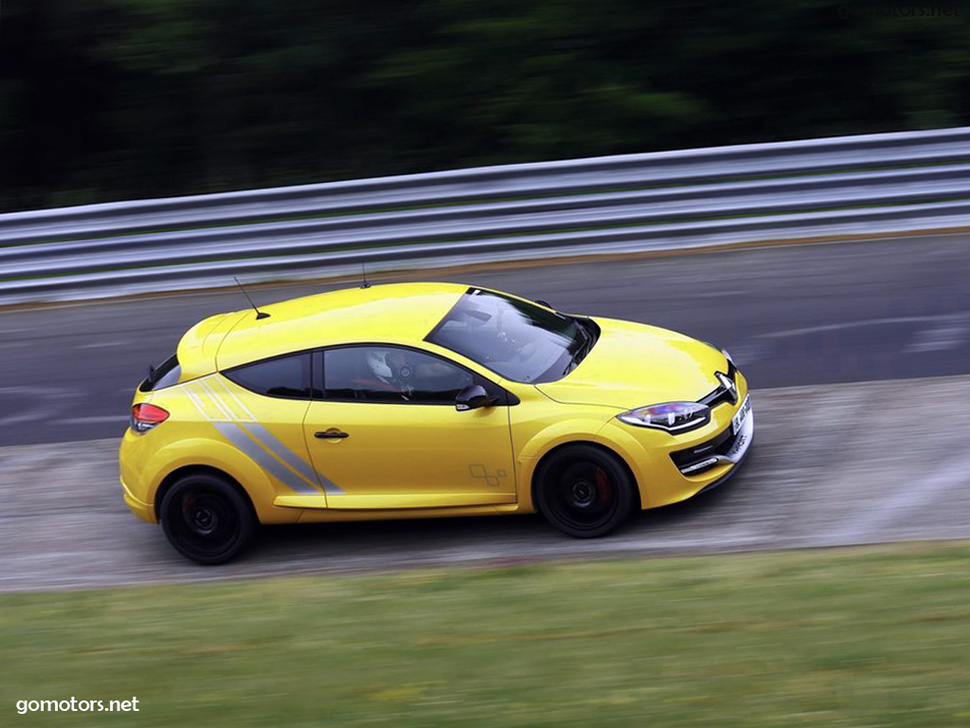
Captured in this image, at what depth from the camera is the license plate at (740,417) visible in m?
8.45

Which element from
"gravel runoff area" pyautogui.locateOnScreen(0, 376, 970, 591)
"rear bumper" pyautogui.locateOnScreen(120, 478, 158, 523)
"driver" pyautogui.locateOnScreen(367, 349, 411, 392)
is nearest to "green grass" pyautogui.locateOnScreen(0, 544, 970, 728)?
"gravel runoff area" pyautogui.locateOnScreen(0, 376, 970, 591)

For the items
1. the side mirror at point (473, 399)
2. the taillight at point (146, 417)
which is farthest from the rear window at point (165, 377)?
the side mirror at point (473, 399)

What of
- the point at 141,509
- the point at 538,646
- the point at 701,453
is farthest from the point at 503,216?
the point at 538,646

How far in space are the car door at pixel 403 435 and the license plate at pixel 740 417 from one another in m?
1.50

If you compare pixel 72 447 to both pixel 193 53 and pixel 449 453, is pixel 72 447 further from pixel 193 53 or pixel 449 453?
pixel 193 53

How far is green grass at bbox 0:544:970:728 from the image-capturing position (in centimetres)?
538

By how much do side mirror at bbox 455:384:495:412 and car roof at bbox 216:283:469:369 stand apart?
1.74 feet

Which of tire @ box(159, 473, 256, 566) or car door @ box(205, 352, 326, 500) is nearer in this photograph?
car door @ box(205, 352, 326, 500)

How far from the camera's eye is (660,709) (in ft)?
17.5

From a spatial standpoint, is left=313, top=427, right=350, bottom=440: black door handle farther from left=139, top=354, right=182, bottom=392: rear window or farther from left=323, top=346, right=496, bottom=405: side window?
left=139, top=354, right=182, bottom=392: rear window

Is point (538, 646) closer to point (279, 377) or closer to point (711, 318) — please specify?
point (279, 377)

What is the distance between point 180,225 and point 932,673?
39.1 feet

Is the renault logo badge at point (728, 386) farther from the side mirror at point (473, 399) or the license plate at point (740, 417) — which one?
the side mirror at point (473, 399)

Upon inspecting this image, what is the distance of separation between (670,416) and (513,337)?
130cm
